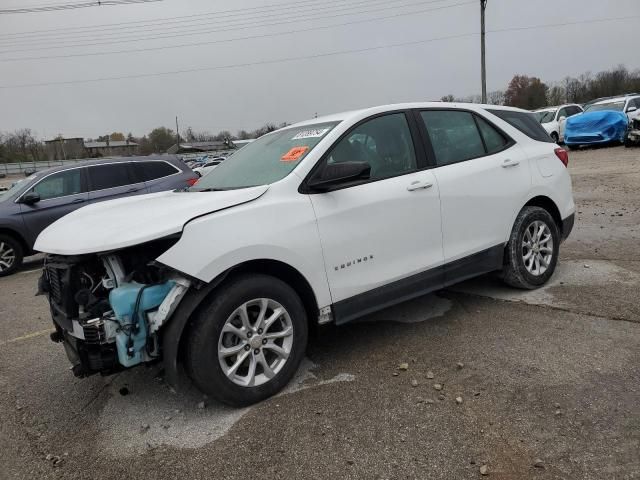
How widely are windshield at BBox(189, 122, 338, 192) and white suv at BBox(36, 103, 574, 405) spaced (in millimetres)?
17

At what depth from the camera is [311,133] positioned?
368cm

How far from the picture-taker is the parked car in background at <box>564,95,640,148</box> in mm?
18172

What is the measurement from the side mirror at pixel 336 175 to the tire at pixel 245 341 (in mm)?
683

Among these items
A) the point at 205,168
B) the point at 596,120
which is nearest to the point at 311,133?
the point at 596,120

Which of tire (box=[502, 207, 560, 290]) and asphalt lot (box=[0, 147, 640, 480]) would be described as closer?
asphalt lot (box=[0, 147, 640, 480])

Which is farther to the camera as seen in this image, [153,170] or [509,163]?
[153,170]

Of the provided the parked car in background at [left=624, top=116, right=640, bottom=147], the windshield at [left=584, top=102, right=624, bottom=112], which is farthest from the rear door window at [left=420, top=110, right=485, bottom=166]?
the windshield at [left=584, top=102, right=624, bottom=112]

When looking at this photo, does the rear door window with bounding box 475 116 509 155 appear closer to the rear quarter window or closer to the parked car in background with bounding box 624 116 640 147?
the rear quarter window

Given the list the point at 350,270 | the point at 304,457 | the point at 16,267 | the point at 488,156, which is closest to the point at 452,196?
the point at 488,156

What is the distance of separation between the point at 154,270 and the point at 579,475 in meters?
2.47

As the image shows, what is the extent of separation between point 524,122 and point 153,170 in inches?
266

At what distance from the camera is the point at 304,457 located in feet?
8.37

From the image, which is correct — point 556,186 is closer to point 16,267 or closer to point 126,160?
point 126,160

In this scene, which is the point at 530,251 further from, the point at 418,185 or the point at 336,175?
the point at 336,175
